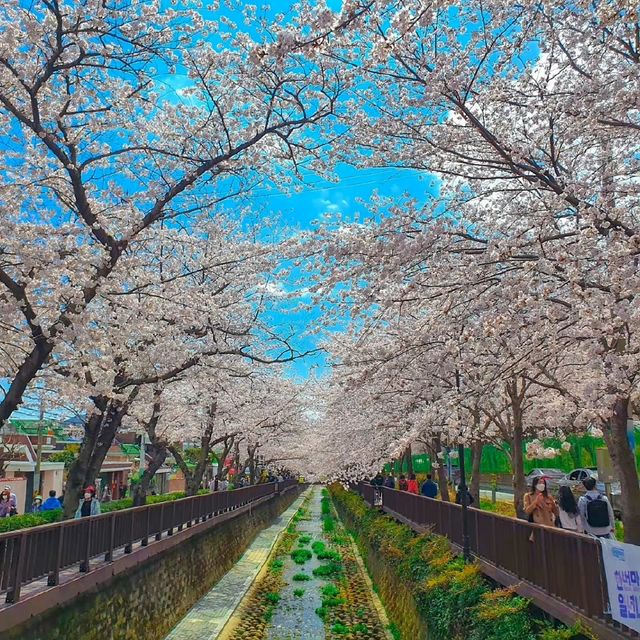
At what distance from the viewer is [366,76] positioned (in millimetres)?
7609

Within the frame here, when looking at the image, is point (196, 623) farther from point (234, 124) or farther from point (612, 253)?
point (612, 253)

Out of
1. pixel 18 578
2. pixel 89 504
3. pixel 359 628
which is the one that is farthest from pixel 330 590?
pixel 18 578

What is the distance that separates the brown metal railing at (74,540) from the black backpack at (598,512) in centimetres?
740

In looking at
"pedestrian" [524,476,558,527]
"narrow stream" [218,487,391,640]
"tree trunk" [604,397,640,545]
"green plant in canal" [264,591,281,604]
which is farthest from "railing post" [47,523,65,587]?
"green plant in canal" [264,591,281,604]

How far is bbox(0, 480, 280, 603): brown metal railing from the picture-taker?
22.5 feet

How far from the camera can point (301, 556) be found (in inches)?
1065

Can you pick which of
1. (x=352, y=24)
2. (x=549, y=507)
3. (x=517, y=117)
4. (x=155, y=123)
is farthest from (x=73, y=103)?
(x=549, y=507)

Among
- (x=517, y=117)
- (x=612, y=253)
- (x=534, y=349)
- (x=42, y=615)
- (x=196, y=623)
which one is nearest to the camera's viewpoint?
(x=612, y=253)

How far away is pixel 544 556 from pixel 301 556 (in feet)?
71.6

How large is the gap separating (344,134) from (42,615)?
7.31m

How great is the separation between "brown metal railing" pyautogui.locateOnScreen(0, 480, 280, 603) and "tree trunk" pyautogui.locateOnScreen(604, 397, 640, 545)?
314 inches

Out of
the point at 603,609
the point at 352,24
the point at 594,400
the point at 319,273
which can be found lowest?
the point at 603,609

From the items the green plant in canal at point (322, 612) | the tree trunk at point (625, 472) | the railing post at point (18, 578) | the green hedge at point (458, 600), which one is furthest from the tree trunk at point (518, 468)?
the railing post at point (18, 578)

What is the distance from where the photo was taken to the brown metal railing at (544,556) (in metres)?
5.72
